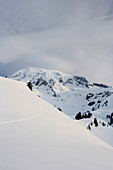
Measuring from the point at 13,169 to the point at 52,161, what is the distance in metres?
1.93

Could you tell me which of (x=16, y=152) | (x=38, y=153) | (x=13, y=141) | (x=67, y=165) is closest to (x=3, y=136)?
(x=13, y=141)

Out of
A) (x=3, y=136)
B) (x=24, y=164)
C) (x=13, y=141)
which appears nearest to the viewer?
(x=24, y=164)

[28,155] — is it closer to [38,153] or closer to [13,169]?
[38,153]

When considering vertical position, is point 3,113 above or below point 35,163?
above

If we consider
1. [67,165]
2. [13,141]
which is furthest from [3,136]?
[67,165]

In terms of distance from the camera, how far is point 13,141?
27.3ft

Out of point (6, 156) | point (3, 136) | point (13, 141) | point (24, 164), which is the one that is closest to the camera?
point (24, 164)

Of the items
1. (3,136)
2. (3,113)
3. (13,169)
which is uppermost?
(3,113)

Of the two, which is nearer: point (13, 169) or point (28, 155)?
point (13, 169)

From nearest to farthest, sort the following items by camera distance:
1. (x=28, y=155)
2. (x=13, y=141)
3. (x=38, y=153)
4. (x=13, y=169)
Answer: (x=13, y=169)
(x=28, y=155)
(x=38, y=153)
(x=13, y=141)

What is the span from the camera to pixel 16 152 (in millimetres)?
6812

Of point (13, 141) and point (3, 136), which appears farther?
point (3, 136)

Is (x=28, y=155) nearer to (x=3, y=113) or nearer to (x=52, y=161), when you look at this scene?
(x=52, y=161)

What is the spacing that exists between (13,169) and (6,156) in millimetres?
1193
